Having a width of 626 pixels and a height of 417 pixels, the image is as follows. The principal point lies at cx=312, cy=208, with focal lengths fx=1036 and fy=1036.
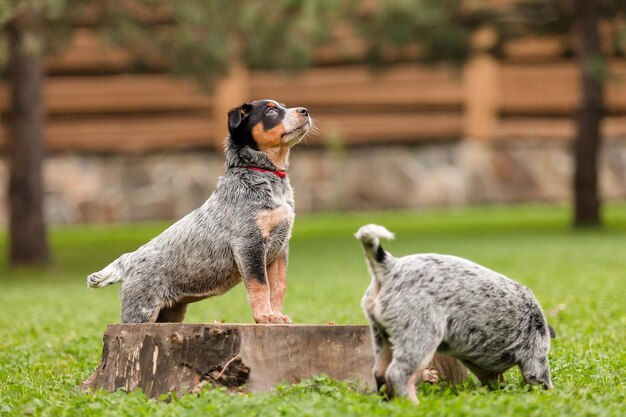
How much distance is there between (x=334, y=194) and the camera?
22297 mm

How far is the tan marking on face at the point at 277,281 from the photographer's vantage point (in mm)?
5645

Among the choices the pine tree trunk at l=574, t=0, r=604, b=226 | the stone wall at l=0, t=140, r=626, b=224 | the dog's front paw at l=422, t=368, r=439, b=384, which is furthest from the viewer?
the stone wall at l=0, t=140, r=626, b=224

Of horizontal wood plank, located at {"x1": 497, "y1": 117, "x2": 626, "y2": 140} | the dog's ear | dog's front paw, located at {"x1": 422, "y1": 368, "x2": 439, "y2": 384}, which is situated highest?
the dog's ear

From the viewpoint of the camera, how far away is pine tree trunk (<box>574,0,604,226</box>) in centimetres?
1678

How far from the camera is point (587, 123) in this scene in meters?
17.3

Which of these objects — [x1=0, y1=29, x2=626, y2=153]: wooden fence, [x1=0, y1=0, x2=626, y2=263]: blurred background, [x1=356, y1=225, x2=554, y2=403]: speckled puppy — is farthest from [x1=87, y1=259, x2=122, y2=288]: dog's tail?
[x1=0, y1=29, x2=626, y2=153]: wooden fence

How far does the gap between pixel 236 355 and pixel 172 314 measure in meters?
0.65

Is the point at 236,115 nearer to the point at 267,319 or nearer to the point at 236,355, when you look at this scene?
the point at 267,319

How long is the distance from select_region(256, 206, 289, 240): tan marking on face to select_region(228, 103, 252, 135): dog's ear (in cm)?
50

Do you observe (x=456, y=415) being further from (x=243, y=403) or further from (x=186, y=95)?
(x=186, y=95)

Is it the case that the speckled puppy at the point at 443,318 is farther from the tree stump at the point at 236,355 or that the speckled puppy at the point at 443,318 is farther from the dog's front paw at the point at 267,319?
the dog's front paw at the point at 267,319

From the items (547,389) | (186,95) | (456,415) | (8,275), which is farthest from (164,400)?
(186,95)

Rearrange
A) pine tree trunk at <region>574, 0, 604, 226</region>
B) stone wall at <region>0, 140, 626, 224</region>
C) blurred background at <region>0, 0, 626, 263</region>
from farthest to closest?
stone wall at <region>0, 140, 626, 224</region>, blurred background at <region>0, 0, 626, 263</region>, pine tree trunk at <region>574, 0, 604, 226</region>

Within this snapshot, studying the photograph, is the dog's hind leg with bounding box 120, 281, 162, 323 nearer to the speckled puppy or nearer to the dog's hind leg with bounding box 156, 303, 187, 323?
the dog's hind leg with bounding box 156, 303, 187, 323
